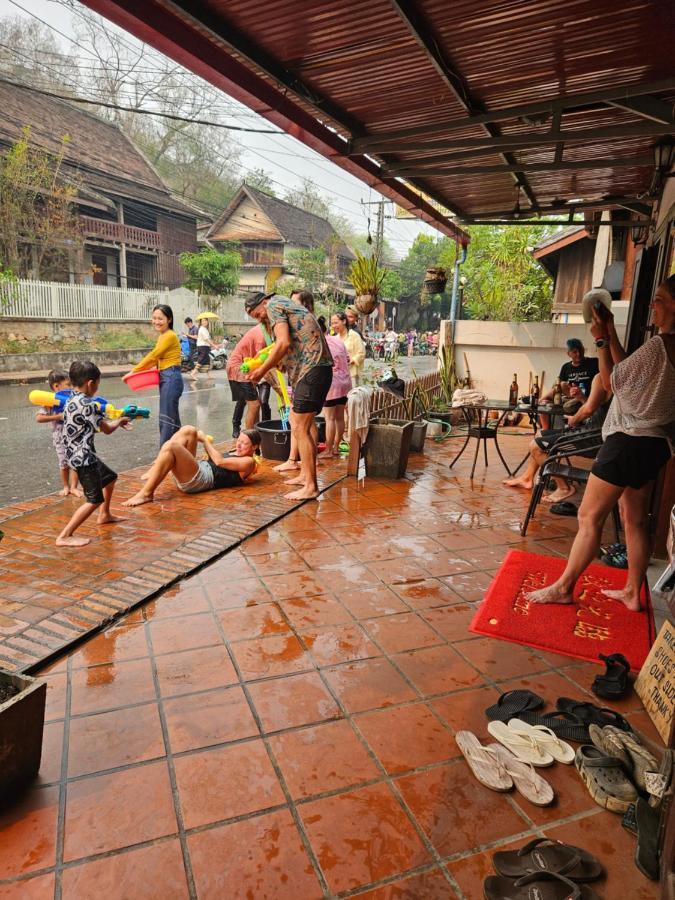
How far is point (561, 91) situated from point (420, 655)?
350 centimetres

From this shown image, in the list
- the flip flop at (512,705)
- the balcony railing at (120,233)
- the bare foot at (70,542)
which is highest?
the balcony railing at (120,233)

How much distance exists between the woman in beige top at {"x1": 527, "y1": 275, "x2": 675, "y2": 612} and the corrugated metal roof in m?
1.34

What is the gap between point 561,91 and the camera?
3553mm

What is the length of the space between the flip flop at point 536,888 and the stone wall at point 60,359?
635 inches

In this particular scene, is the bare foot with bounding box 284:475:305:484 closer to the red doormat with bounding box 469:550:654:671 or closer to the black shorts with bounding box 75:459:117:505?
the black shorts with bounding box 75:459:117:505

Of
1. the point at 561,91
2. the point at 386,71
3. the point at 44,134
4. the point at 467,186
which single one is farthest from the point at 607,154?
the point at 44,134

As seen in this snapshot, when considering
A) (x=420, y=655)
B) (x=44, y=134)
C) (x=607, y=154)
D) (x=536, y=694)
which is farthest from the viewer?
(x=44, y=134)

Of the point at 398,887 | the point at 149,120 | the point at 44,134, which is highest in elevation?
the point at 149,120

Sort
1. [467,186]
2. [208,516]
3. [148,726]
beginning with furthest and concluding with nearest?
[467,186]
[208,516]
[148,726]

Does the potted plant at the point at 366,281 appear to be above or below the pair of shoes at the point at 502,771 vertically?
above

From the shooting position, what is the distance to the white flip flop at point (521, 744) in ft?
6.64

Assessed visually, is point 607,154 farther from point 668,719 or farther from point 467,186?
point 668,719

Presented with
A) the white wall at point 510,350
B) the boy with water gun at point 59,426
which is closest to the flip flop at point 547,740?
the boy with water gun at point 59,426

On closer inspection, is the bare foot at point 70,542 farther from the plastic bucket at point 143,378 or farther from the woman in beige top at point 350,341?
the woman in beige top at point 350,341
